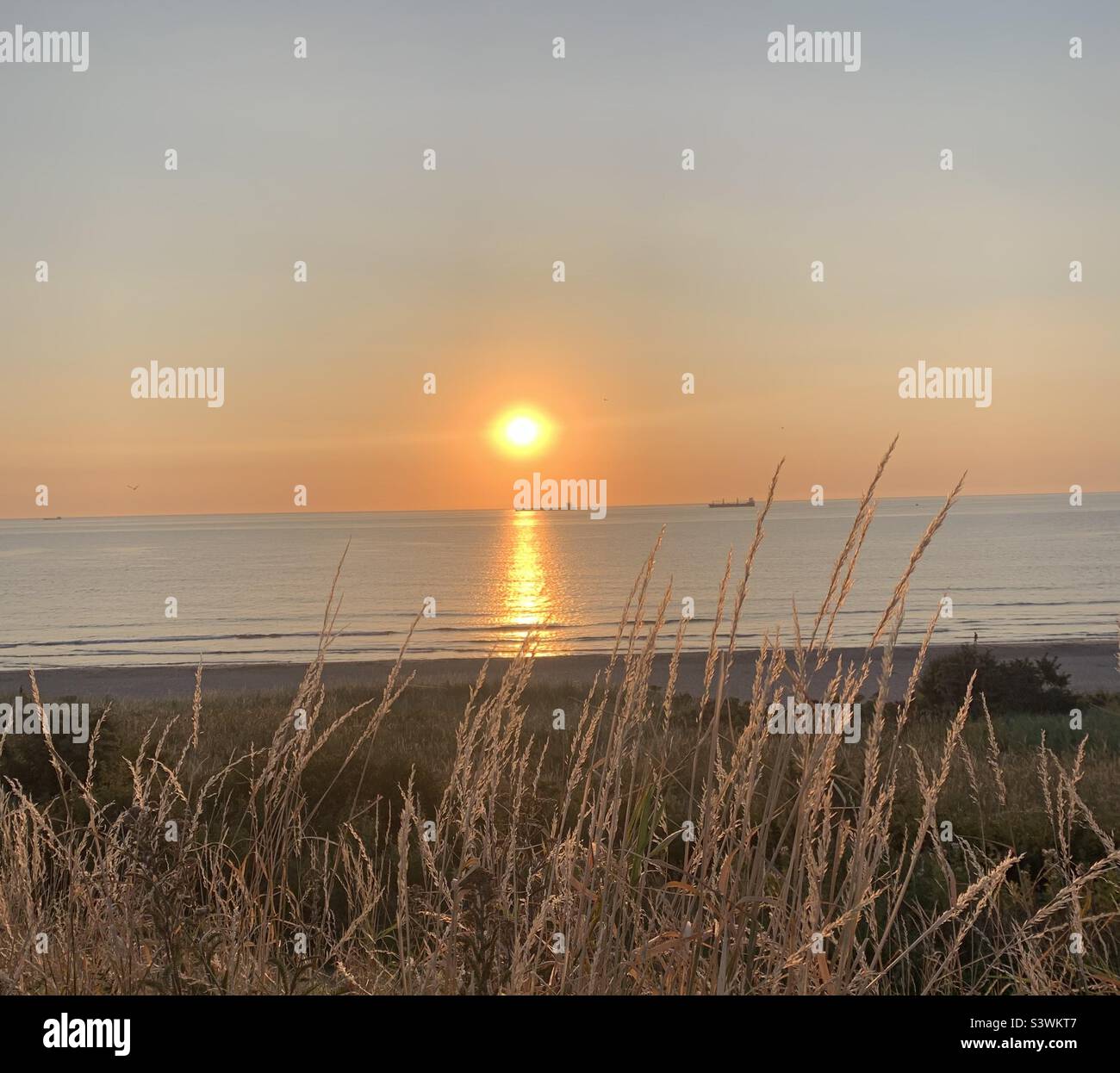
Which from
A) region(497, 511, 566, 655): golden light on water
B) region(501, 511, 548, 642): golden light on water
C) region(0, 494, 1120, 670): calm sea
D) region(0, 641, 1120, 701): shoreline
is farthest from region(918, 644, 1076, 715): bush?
region(501, 511, 548, 642): golden light on water

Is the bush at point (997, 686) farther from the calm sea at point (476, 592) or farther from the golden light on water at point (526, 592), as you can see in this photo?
the golden light on water at point (526, 592)

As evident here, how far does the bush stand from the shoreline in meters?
7.16

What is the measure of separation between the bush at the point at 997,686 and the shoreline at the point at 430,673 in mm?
7163

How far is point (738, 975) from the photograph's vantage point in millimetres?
2418

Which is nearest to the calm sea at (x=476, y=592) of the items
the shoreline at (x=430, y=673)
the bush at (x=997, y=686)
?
the shoreline at (x=430, y=673)

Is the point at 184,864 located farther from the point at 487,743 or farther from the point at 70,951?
the point at 487,743

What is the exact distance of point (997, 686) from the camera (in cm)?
1598

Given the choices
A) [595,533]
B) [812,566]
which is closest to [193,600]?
[812,566]

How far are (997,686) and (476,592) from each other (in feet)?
156

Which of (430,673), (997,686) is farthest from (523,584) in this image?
(997,686)

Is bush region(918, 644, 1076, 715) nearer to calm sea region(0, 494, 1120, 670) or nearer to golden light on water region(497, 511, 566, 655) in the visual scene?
calm sea region(0, 494, 1120, 670)

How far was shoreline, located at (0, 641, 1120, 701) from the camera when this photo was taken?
2558 cm

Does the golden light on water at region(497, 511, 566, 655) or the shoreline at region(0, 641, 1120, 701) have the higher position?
the golden light on water at region(497, 511, 566, 655)

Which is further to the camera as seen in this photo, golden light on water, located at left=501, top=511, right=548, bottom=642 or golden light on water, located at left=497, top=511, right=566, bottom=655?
golden light on water, located at left=501, top=511, right=548, bottom=642
